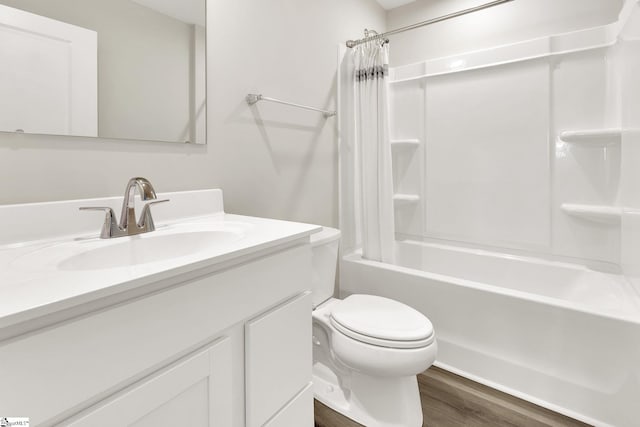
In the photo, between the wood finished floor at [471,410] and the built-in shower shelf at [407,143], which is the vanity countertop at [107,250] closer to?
the wood finished floor at [471,410]

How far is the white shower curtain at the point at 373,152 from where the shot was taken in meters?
1.90

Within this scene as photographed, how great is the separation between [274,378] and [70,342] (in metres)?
0.52

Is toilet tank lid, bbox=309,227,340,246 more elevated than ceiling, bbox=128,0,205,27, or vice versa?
ceiling, bbox=128,0,205,27

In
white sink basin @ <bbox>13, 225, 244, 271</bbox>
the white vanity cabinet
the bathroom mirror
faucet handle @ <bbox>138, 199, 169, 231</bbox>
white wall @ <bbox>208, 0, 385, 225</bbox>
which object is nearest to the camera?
the white vanity cabinet

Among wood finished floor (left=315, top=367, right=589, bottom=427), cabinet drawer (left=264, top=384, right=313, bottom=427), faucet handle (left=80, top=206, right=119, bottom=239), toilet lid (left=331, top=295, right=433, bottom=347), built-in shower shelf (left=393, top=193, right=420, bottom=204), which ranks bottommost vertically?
wood finished floor (left=315, top=367, right=589, bottom=427)

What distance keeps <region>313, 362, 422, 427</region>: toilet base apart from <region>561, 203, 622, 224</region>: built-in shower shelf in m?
1.37

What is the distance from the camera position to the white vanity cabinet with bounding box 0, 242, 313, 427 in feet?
1.48

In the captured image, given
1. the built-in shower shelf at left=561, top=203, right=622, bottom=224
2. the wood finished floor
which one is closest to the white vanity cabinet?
the wood finished floor

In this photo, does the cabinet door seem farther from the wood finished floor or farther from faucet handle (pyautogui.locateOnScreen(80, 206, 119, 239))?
the wood finished floor

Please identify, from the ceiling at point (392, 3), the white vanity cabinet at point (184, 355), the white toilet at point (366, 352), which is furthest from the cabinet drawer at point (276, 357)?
the ceiling at point (392, 3)

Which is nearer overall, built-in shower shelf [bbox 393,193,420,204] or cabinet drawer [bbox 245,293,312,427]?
cabinet drawer [bbox 245,293,312,427]

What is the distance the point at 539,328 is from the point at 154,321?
1.56 metres

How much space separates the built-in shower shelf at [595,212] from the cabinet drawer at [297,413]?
5.88ft

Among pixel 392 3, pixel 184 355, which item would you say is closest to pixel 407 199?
pixel 392 3
